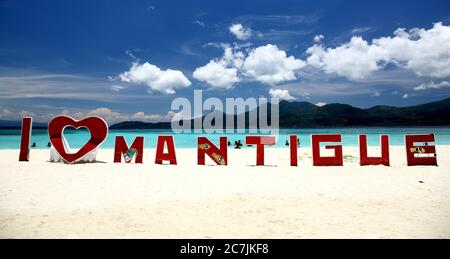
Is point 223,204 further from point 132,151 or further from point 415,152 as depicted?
point 415,152

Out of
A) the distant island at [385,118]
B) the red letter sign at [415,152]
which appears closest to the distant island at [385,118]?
the distant island at [385,118]

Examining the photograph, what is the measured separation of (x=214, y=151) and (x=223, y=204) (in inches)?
269

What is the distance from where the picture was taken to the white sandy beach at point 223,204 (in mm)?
5289

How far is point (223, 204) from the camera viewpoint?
A: 276 inches

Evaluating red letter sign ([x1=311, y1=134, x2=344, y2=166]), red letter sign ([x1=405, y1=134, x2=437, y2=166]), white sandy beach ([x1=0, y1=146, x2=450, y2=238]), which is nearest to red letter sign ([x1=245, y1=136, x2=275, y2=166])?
white sandy beach ([x1=0, y1=146, x2=450, y2=238])

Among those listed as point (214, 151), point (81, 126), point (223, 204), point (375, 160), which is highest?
point (81, 126)

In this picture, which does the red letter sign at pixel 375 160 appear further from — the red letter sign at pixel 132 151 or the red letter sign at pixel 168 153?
the red letter sign at pixel 132 151

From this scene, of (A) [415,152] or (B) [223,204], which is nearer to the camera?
(B) [223,204]

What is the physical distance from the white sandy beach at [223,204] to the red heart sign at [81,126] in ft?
6.33

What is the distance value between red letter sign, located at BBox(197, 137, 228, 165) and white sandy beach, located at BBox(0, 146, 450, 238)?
6.73ft

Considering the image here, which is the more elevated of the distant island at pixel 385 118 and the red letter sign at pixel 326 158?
the distant island at pixel 385 118

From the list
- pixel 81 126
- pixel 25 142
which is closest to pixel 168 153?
pixel 81 126
